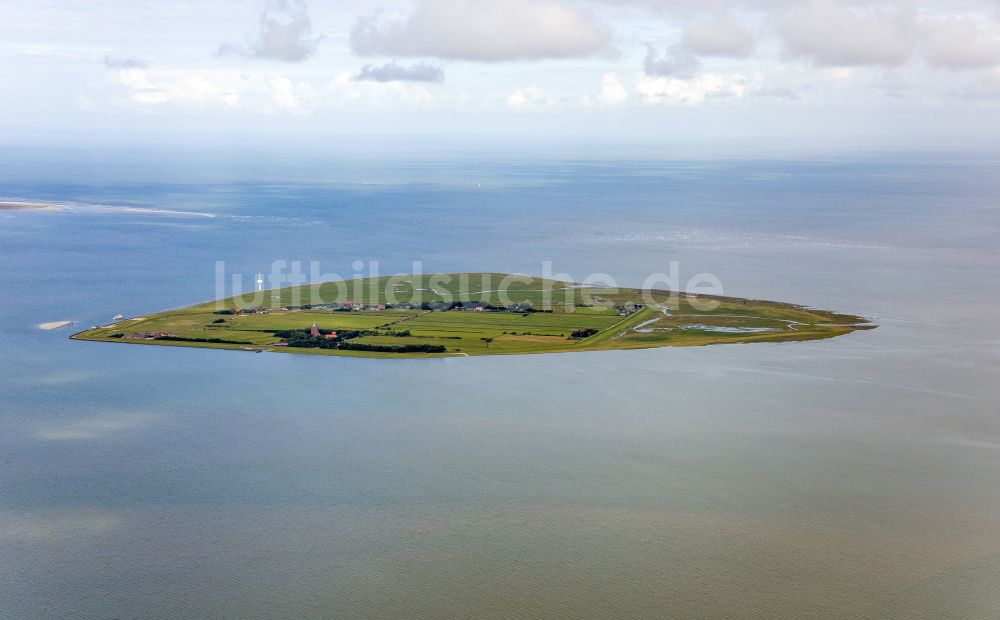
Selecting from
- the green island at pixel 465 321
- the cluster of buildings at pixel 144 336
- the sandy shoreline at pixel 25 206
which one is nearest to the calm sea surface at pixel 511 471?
the cluster of buildings at pixel 144 336

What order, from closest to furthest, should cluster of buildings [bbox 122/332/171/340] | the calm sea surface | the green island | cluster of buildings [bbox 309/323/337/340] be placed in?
the calm sea surface
the green island
cluster of buildings [bbox 122/332/171/340]
cluster of buildings [bbox 309/323/337/340]

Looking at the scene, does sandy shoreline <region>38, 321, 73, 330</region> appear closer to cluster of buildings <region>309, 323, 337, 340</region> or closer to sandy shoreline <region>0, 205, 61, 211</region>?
cluster of buildings <region>309, 323, 337, 340</region>

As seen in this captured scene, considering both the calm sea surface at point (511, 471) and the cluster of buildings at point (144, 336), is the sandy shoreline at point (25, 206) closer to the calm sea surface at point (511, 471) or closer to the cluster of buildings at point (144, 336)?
the calm sea surface at point (511, 471)

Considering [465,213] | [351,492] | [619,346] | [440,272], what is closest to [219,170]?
[465,213]

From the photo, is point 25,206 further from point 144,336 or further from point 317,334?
point 317,334

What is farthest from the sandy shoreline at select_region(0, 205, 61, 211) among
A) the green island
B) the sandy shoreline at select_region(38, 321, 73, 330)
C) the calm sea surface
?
the sandy shoreline at select_region(38, 321, 73, 330)

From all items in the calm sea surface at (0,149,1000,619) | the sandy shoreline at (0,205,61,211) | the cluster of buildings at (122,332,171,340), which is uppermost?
the sandy shoreline at (0,205,61,211)
